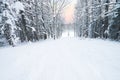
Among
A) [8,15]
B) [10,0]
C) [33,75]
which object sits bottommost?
[33,75]

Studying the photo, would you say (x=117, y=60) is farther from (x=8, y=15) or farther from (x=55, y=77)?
(x=8, y=15)

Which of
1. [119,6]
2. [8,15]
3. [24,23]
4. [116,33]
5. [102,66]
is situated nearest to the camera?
[102,66]

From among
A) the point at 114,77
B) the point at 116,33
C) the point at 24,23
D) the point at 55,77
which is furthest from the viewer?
the point at 24,23

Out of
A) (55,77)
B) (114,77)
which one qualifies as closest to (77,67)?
(55,77)

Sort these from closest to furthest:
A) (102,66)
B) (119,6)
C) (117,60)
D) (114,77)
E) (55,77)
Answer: (114,77) < (55,77) < (102,66) < (117,60) < (119,6)

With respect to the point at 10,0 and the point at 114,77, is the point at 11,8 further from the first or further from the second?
the point at 114,77

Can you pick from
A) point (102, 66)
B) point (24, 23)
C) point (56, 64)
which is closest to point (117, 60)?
point (102, 66)

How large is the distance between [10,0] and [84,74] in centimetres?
1025

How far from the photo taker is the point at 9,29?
12695 mm

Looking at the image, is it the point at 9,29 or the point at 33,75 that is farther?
the point at 9,29

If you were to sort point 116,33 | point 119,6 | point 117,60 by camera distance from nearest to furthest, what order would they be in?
point 117,60, point 119,6, point 116,33

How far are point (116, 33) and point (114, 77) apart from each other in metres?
11.2

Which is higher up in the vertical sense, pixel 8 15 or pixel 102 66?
pixel 8 15

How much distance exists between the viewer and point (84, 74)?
16.8ft
